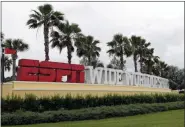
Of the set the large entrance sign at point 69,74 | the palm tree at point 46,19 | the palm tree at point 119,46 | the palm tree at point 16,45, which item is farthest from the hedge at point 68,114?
the palm tree at point 16,45

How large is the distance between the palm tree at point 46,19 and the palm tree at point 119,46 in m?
14.2

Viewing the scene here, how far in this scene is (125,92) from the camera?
34.9 metres

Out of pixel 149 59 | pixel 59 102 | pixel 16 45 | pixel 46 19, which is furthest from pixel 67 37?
pixel 149 59

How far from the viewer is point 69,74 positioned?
29.3 meters

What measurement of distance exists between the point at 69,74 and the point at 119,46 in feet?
68.5

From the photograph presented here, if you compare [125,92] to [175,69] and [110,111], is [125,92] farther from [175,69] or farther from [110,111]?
[175,69]

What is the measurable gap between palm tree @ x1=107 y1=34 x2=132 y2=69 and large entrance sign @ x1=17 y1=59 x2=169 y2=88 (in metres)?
10.5

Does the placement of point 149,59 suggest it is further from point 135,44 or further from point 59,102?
point 59,102

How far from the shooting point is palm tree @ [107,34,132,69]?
4891 centimetres

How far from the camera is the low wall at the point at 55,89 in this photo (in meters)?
25.4

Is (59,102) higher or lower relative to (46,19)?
lower

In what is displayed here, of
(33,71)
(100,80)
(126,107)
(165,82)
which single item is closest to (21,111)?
(33,71)

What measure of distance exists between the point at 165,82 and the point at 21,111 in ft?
109

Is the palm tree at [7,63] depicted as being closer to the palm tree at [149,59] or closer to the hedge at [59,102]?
the palm tree at [149,59]
